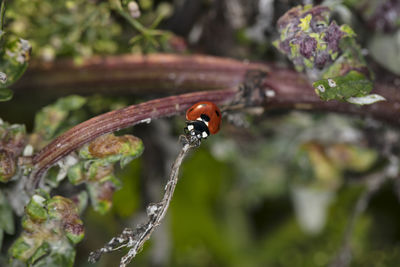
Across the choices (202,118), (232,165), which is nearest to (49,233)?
(202,118)

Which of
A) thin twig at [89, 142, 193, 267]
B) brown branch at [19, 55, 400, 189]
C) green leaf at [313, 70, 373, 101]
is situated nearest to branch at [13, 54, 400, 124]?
brown branch at [19, 55, 400, 189]

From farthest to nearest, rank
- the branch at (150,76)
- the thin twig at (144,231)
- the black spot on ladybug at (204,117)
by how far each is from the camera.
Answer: the branch at (150,76) < the black spot on ladybug at (204,117) < the thin twig at (144,231)

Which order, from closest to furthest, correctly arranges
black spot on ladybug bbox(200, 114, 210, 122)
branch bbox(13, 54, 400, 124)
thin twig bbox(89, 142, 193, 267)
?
thin twig bbox(89, 142, 193, 267) < black spot on ladybug bbox(200, 114, 210, 122) < branch bbox(13, 54, 400, 124)

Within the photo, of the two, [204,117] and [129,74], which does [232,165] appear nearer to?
[129,74]

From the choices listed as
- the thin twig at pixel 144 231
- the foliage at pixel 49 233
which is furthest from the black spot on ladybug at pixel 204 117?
the foliage at pixel 49 233

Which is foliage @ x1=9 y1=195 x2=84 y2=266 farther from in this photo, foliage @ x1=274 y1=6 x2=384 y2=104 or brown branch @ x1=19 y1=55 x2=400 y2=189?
foliage @ x1=274 y1=6 x2=384 y2=104

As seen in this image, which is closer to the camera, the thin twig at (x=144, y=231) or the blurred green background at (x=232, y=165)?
the thin twig at (x=144, y=231)

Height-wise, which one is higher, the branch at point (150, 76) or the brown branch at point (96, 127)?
the branch at point (150, 76)

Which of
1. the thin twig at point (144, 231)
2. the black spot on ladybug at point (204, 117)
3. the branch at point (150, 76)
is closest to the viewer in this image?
the thin twig at point (144, 231)

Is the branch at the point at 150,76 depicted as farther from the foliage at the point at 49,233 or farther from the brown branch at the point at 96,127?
the foliage at the point at 49,233
